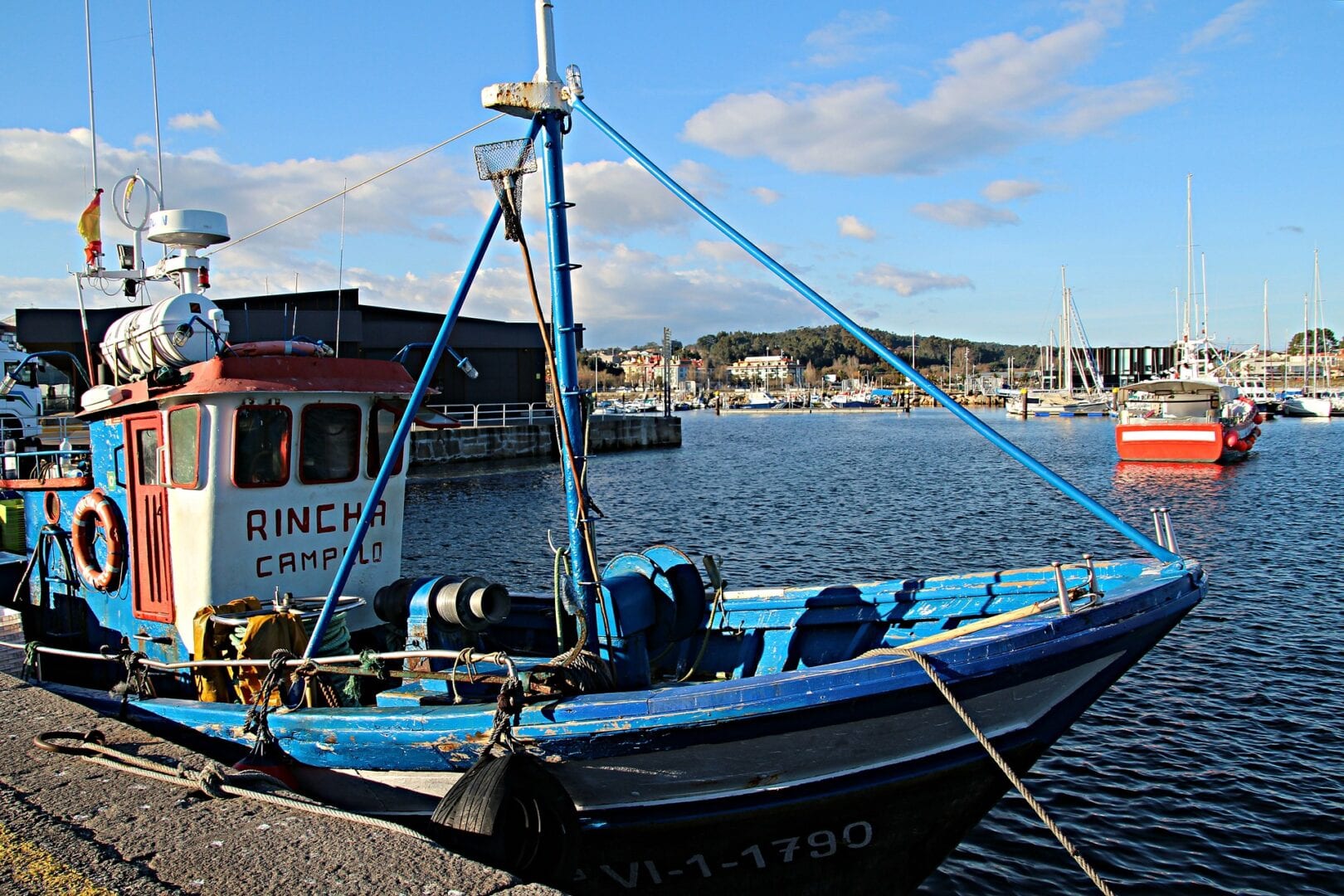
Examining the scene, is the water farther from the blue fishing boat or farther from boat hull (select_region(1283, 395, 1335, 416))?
boat hull (select_region(1283, 395, 1335, 416))

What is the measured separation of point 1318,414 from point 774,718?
4397 inches

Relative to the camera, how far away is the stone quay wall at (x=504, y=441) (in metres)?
46.5

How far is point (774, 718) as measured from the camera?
5.88 m

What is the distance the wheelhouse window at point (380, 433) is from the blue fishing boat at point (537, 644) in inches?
1.2

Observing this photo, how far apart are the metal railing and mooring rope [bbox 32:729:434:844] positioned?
4509 cm

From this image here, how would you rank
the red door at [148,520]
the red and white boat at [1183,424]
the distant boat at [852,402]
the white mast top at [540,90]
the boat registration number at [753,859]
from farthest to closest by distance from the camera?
the distant boat at [852,402], the red and white boat at [1183,424], the red door at [148,520], the white mast top at [540,90], the boat registration number at [753,859]

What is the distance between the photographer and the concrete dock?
16.4ft

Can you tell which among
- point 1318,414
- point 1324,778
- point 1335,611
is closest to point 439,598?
point 1324,778

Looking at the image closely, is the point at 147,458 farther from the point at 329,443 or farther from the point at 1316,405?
the point at 1316,405

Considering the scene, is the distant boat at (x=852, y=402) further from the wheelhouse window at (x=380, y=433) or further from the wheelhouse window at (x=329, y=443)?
the wheelhouse window at (x=329, y=443)

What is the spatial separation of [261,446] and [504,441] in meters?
42.1

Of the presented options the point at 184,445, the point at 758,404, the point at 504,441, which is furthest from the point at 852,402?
the point at 184,445

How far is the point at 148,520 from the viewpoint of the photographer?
903 cm

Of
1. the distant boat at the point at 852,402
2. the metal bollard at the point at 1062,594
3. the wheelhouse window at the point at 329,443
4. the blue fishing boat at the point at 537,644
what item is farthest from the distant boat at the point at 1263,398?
the wheelhouse window at the point at 329,443
